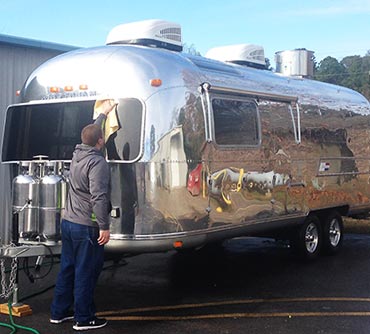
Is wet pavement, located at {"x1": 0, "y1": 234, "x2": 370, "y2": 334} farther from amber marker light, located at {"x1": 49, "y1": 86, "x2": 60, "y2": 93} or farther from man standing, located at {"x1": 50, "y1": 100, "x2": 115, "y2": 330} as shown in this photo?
amber marker light, located at {"x1": 49, "y1": 86, "x2": 60, "y2": 93}

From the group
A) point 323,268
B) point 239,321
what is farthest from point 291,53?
point 239,321

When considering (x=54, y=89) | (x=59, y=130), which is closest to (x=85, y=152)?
(x=59, y=130)

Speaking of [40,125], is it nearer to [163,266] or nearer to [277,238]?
[163,266]

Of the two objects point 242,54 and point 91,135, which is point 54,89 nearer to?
point 91,135

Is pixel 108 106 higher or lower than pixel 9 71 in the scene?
lower

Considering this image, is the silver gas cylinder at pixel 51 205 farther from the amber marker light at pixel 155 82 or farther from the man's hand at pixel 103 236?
the amber marker light at pixel 155 82

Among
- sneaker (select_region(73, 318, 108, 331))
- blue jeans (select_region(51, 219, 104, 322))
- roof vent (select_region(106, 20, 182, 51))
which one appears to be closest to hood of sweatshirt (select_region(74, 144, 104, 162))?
blue jeans (select_region(51, 219, 104, 322))

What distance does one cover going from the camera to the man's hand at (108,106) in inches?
269

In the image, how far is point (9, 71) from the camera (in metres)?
10.9

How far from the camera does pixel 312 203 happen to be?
31.1 ft

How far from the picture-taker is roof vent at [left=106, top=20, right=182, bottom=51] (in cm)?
779

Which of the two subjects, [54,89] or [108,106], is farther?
[54,89]

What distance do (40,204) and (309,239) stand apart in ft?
16.0

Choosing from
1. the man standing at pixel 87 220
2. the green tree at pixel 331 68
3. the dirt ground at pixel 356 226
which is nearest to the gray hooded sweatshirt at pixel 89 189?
the man standing at pixel 87 220
